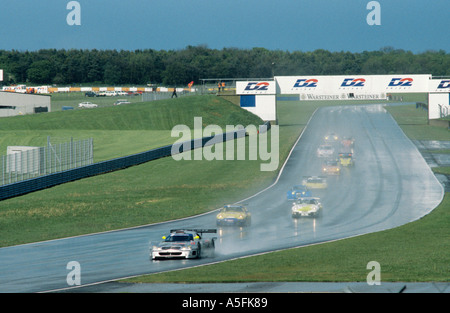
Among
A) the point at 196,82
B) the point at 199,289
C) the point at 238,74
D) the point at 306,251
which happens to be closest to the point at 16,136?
the point at 306,251

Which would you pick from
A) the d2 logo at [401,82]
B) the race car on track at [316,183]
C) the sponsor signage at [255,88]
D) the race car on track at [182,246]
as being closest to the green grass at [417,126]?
the d2 logo at [401,82]

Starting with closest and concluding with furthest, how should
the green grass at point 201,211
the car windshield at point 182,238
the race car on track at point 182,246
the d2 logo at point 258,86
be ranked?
the green grass at point 201,211 → the race car on track at point 182,246 → the car windshield at point 182,238 → the d2 logo at point 258,86

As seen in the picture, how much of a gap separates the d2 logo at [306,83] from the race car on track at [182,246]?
2059 inches

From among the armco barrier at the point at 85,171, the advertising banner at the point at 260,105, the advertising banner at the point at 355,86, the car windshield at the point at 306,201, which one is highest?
the advertising banner at the point at 355,86

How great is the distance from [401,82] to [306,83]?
11.0m

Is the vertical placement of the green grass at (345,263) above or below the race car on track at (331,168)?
below

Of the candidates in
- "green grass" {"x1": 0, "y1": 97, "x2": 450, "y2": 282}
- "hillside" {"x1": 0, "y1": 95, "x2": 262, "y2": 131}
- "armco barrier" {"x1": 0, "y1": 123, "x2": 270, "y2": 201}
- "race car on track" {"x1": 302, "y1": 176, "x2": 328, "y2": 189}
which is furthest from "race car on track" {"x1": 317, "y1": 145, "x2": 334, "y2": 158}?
"hillside" {"x1": 0, "y1": 95, "x2": 262, "y2": 131}

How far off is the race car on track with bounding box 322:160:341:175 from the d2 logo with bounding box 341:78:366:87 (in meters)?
28.0

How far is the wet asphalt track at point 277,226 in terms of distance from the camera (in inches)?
756

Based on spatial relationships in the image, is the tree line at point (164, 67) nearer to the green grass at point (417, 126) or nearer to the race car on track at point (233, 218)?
the green grass at point (417, 126)

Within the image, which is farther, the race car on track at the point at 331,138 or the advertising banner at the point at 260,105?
the advertising banner at the point at 260,105

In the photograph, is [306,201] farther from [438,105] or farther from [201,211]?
[438,105]

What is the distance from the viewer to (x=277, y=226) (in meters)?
28.0

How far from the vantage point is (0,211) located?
31.7 meters
